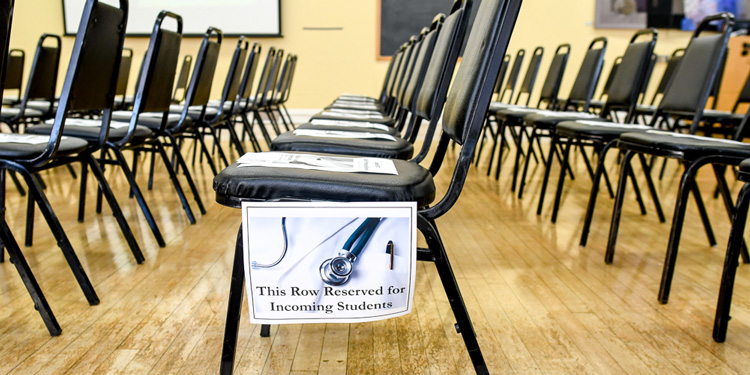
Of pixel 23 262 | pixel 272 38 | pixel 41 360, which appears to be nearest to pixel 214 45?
pixel 23 262

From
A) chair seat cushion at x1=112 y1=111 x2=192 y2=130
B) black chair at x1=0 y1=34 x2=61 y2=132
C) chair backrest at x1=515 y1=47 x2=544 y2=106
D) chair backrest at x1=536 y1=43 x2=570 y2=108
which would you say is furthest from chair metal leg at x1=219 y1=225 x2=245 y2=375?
chair backrest at x1=515 y1=47 x2=544 y2=106

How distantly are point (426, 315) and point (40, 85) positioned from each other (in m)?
3.17

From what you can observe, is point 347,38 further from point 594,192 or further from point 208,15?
point 594,192

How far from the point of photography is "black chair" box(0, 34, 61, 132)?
331 centimetres

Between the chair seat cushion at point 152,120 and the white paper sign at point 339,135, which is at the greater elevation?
the white paper sign at point 339,135

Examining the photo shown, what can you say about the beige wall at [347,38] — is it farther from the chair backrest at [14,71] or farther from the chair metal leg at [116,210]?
the chair metal leg at [116,210]

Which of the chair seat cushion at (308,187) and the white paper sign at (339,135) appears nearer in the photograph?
the chair seat cushion at (308,187)

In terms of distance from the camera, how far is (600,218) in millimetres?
2758

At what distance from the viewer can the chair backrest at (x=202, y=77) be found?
260cm

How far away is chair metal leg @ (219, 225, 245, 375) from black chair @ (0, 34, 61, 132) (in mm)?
2874

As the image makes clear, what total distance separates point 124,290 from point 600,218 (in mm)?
2024

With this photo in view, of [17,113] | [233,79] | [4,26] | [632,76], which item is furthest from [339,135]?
[17,113]

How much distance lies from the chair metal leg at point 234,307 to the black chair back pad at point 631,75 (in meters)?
2.25

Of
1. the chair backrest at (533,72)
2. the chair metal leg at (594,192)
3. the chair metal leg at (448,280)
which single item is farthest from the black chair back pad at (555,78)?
the chair metal leg at (448,280)
